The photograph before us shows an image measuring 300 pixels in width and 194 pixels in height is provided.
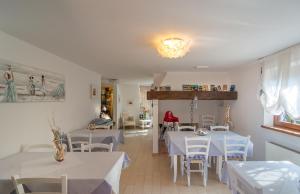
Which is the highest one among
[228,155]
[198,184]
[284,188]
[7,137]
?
[7,137]

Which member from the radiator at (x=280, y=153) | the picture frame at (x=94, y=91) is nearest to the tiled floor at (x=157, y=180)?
the radiator at (x=280, y=153)

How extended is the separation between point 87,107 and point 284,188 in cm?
507

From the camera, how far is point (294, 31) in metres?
2.52

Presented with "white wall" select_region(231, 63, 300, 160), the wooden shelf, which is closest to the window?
"white wall" select_region(231, 63, 300, 160)

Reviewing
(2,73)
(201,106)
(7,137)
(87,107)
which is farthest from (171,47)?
(201,106)

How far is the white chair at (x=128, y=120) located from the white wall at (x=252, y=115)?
613cm

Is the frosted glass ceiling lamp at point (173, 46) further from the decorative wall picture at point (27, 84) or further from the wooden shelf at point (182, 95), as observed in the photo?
the wooden shelf at point (182, 95)

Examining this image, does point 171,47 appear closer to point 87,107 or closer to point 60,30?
point 60,30

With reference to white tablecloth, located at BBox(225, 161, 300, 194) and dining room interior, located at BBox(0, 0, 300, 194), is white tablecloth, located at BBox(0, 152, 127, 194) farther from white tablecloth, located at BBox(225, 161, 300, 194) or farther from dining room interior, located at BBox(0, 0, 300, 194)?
white tablecloth, located at BBox(225, 161, 300, 194)

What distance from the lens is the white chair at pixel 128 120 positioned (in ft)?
36.2

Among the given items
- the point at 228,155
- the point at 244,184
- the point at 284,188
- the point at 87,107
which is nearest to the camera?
the point at 284,188

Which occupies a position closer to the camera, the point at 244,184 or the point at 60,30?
the point at 244,184

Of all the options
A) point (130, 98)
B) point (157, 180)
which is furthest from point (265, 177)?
point (130, 98)

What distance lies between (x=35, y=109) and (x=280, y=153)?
3769mm
